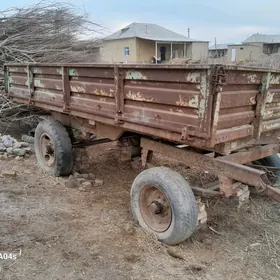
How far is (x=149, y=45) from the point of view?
31.4 m

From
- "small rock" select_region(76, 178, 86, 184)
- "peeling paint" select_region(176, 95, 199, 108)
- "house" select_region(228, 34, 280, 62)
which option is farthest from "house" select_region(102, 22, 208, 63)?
"peeling paint" select_region(176, 95, 199, 108)

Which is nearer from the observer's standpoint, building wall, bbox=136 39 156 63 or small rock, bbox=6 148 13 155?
small rock, bbox=6 148 13 155

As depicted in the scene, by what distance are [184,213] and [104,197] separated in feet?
5.45

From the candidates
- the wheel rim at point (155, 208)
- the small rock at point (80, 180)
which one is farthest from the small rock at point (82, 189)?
the wheel rim at point (155, 208)

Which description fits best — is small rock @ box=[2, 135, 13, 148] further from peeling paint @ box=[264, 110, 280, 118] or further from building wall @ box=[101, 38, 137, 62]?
building wall @ box=[101, 38, 137, 62]

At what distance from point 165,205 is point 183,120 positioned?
0.95 meters

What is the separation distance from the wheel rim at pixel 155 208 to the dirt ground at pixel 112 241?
151 mm

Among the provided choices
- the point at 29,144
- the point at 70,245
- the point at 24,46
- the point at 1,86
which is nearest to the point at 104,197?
the point at 70,245

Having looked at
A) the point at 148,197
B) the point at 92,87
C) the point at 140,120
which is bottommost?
the point at 148,197

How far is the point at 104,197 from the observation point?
4344 millimetres

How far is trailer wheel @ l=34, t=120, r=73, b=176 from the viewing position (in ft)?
15.5

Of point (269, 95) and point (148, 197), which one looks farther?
point (148, 197)

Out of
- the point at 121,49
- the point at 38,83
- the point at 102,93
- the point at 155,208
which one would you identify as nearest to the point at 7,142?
the point at 38,83

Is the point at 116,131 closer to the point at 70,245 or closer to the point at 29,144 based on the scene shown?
the point at 70,245
